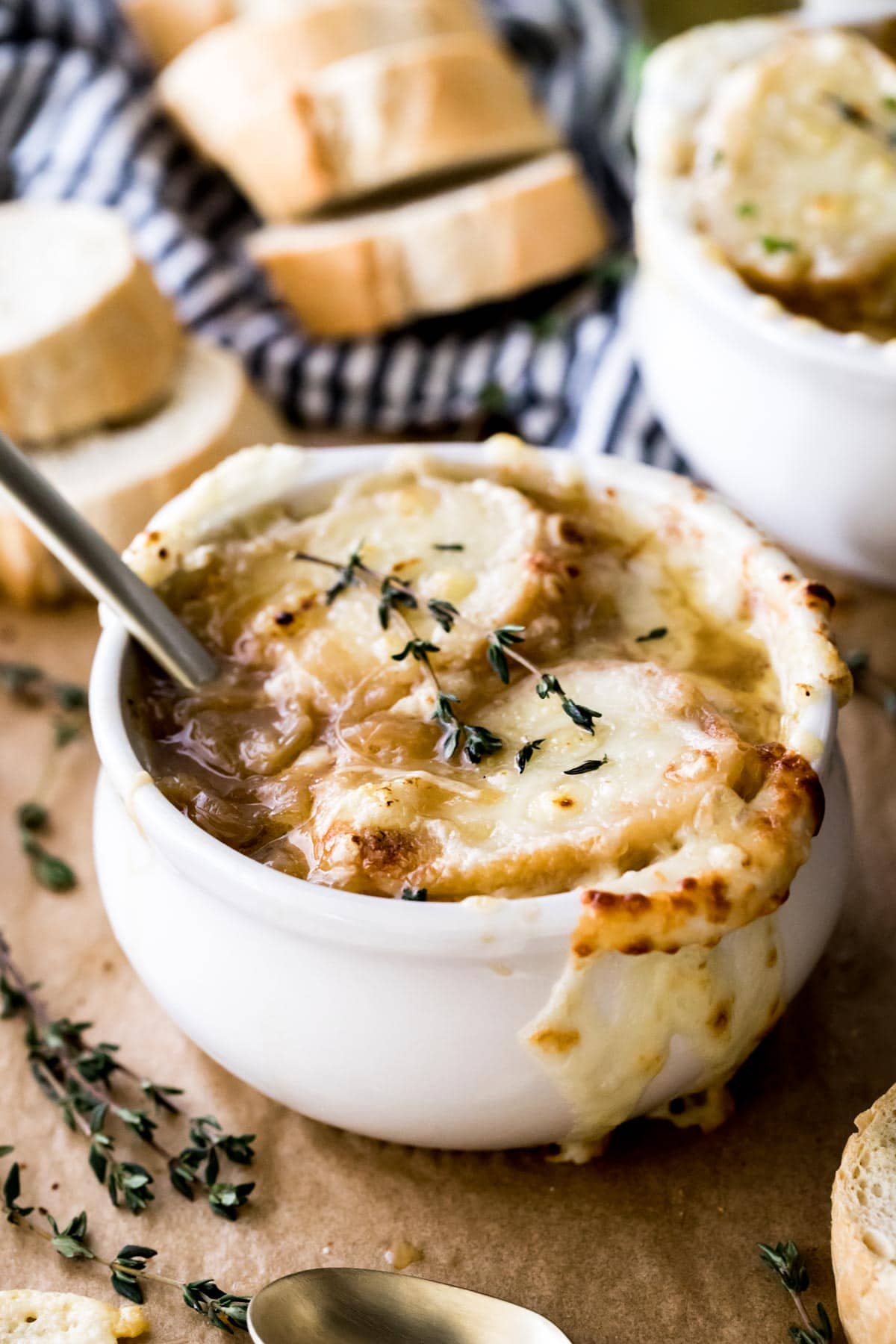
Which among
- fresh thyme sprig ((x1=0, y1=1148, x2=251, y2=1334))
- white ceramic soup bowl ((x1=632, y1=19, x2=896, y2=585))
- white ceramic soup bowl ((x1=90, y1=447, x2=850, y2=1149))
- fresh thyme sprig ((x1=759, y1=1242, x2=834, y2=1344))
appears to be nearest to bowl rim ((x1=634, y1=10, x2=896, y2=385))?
white ceramic soup bowl ((x1=632, y1=19, x2=896, y2=585))

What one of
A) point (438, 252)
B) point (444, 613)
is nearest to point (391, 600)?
point (444, 613)

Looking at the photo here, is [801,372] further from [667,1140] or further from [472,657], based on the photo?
[667,1140]

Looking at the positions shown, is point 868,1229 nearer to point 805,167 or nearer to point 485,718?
point 485,718

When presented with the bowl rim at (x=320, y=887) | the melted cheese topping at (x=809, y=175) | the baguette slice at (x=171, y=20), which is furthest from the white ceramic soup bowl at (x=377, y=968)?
the baguette slice at (x=171, y=20)

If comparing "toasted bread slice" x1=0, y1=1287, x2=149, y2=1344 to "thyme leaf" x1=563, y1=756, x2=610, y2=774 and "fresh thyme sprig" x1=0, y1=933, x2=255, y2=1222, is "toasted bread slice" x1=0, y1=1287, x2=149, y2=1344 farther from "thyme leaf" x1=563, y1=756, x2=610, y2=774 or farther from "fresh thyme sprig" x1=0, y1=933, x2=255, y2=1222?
"thyme leaf" x1=563, y1=756, x2=610, y2=774

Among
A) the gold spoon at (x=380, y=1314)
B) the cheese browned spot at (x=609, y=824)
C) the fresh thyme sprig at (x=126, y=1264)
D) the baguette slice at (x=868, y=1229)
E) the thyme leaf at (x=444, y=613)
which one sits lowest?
the baguette slice at (x=868, y=1229)

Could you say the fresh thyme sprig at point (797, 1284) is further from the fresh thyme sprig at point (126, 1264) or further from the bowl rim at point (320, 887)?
the fresh thyme sprig at point (126, 1264)
